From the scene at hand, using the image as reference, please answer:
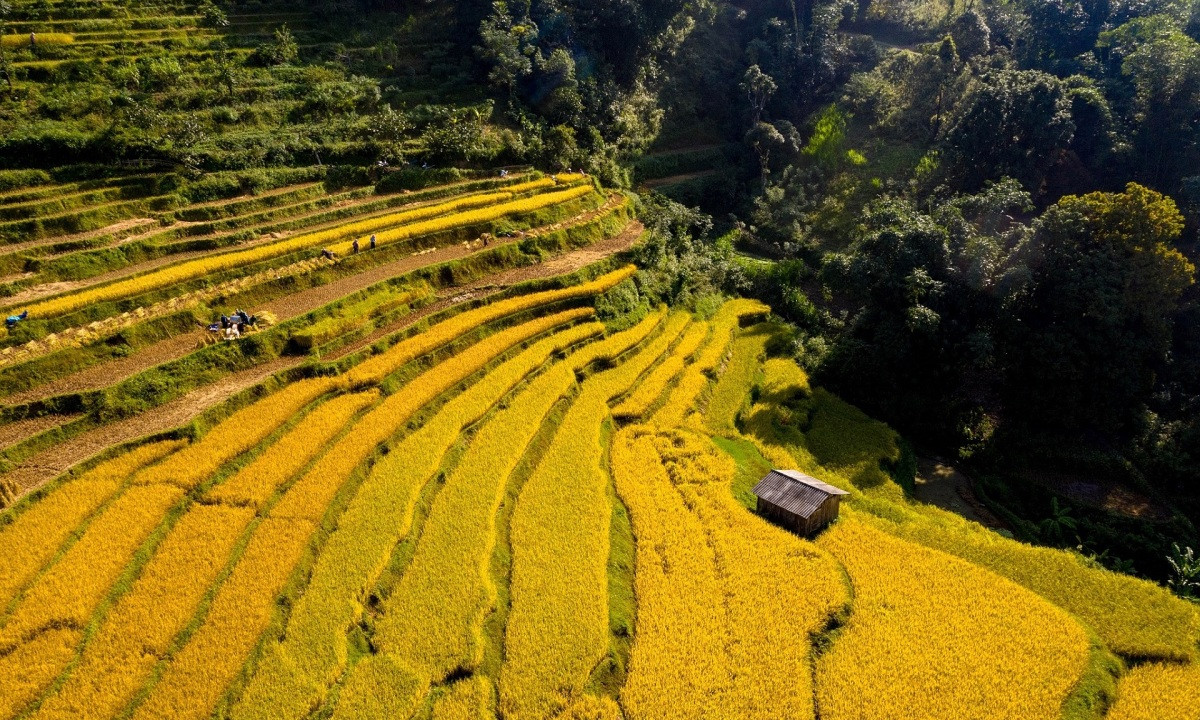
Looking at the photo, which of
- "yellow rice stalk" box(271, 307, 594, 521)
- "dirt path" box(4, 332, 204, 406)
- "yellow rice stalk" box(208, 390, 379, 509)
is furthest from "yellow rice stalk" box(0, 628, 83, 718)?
"dirt path" box(4, 332, 204, 406)

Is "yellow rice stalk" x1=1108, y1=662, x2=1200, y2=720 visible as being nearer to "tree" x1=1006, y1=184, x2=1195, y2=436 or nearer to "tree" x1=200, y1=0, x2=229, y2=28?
"tree" x1=1006, y1=184, x2=1195, y2=436

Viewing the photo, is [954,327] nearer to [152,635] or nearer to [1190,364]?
[1190,364]

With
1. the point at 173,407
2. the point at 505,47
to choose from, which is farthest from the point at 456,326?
the point at 505,47

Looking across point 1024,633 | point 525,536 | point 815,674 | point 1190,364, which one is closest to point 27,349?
point 525,536

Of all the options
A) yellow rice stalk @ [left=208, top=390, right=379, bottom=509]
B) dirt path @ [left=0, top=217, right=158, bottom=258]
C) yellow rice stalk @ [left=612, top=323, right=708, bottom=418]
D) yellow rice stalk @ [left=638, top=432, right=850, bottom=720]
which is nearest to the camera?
yellow rice stalk @ [left=638, top=432, right=850, bottom=720]

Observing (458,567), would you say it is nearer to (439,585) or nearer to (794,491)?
(439,585)

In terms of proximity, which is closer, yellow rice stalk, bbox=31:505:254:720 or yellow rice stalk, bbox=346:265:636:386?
yellow rice stalk, bbox=31:505:254:720
